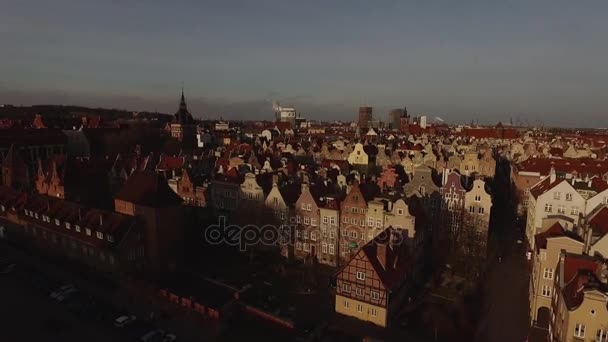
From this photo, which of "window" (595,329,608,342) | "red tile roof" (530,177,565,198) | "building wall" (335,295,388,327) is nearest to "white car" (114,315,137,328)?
"building wall" (335,295,388,327)

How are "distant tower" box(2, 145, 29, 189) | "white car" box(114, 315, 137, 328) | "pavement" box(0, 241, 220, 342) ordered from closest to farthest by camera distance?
"pavement" box(0, 241, 220, 342) → "white car" box(114, 315, 137, 328) → "distant tower" box(2, 145, 29, 189)

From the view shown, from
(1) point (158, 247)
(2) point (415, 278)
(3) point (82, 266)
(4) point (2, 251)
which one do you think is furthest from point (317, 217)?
(4) point (2, 251)

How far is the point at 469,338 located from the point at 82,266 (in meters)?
36.5

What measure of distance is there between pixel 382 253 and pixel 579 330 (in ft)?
44.6

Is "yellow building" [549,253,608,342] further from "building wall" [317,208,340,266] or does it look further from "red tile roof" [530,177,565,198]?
"building wall" [317,208,340,266]

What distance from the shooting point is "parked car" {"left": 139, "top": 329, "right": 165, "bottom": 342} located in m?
28.2

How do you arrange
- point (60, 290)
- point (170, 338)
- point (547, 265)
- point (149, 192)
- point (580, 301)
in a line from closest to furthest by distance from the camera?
point (580, 301) < point (170, 338) < point (547, 265) < point (60, 290) < point (149, 192)

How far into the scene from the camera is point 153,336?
1124 inches

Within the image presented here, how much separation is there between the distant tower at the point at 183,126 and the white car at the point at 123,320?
7763 centimetres

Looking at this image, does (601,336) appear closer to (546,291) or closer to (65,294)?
(546,291)

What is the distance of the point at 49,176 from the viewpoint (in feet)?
179

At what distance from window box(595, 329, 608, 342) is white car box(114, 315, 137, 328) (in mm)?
31618

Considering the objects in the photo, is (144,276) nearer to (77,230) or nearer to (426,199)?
(77,230)

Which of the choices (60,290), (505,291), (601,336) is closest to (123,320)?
(60,290)
